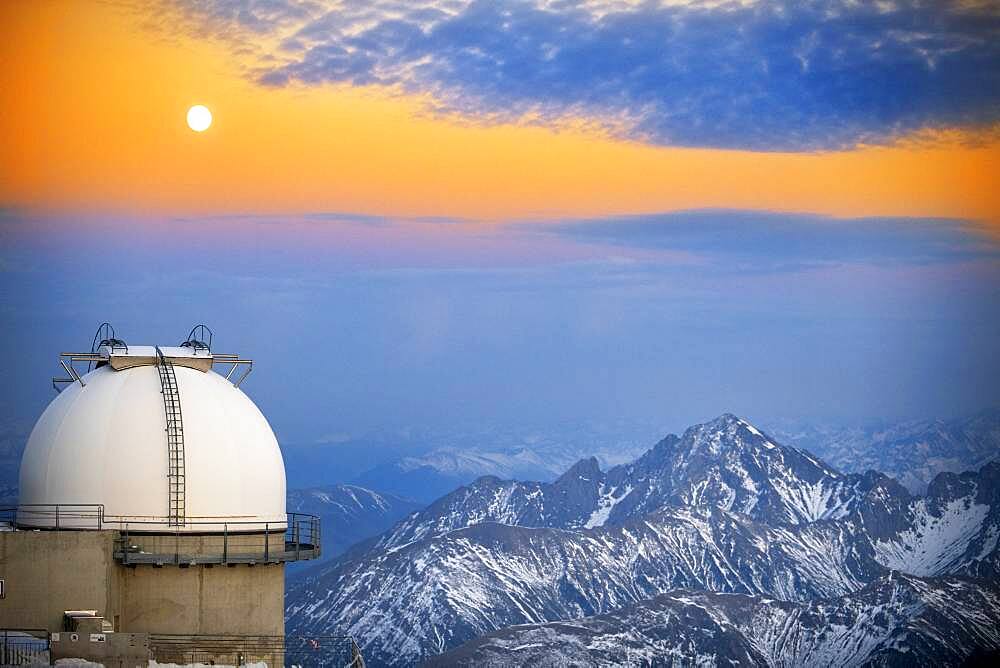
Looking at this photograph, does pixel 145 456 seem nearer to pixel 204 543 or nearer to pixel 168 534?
pixel 168 534

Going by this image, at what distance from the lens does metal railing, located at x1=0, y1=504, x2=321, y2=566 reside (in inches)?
1849

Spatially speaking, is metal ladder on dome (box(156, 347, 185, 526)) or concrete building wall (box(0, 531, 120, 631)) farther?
metal ladder on dome (box(156, 347, 185, 526))

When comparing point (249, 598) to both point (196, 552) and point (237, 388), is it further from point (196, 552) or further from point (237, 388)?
point (237, 388)

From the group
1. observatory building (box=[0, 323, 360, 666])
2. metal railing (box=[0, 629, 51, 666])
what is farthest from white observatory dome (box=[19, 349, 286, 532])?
metal railing (box=[0, 629, 51, 666])

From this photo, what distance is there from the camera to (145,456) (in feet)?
156

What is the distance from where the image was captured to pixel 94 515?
47.1 metres

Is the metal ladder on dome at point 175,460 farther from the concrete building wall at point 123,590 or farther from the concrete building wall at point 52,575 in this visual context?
the concrete building wall at point 52,575

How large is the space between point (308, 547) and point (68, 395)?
865 centimetres

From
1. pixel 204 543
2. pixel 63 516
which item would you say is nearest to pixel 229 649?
pixel 204 543

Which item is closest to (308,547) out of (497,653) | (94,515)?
(94,515)

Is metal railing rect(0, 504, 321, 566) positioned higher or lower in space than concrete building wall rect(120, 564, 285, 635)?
higher

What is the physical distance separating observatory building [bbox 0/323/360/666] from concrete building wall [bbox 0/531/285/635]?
0.03 metres

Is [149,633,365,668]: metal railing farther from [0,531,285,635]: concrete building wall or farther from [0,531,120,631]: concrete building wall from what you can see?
[0,531,120,631]: concrete building wall

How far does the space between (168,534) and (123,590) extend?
2.02 m
